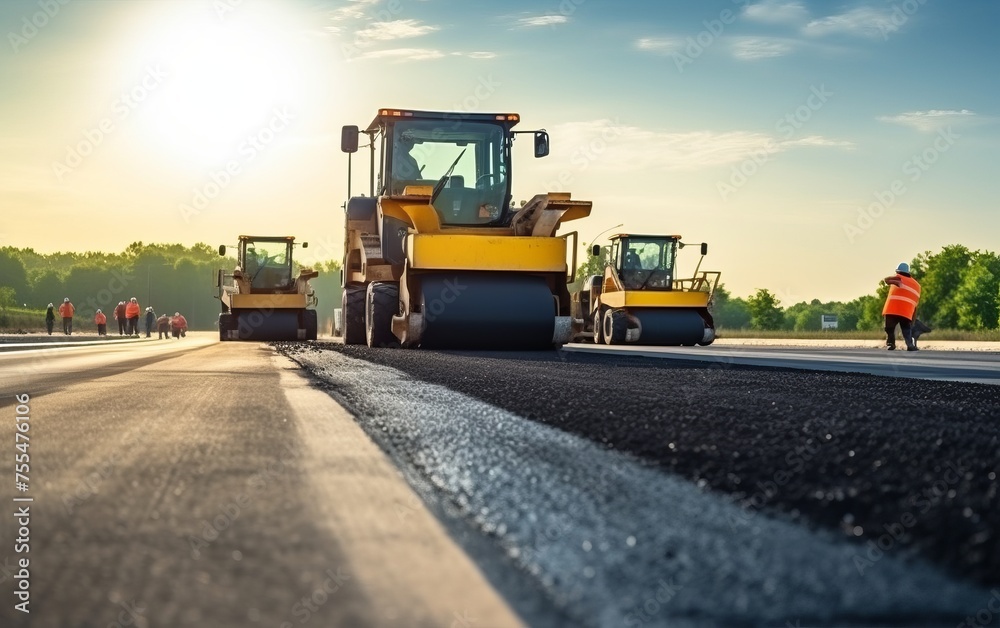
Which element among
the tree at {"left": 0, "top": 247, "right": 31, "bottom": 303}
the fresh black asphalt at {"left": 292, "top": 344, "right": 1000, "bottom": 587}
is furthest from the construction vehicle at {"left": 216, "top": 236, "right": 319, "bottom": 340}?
the tree at {"left": 0, "top": 247, "right": 31, "bottom": 303}

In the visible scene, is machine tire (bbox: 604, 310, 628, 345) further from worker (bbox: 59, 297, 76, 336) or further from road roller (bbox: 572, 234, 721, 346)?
worker (bbox: 59, 297, 76, 336)

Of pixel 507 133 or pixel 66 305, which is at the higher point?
pixel 507 133

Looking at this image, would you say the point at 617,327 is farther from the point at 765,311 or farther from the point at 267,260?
the point at 765,311

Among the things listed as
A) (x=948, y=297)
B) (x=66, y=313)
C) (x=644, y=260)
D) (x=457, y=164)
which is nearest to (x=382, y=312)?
(x=457, y=164)

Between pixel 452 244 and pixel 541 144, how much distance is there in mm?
3232

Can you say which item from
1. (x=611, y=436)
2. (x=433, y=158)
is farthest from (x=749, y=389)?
(x=433, y=158)

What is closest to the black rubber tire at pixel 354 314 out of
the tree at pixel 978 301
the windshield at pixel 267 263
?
the windshield at pixel 267 263

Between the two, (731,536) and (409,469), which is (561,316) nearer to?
(409,469)

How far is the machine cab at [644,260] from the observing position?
2655 centimetres

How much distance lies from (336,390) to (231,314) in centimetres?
2130

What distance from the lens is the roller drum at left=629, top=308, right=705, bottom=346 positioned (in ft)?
79.9

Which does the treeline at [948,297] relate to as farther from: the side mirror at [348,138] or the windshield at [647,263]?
the side mirror at [348,138]

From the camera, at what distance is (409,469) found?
10.3 ft

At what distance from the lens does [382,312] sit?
1518cm
